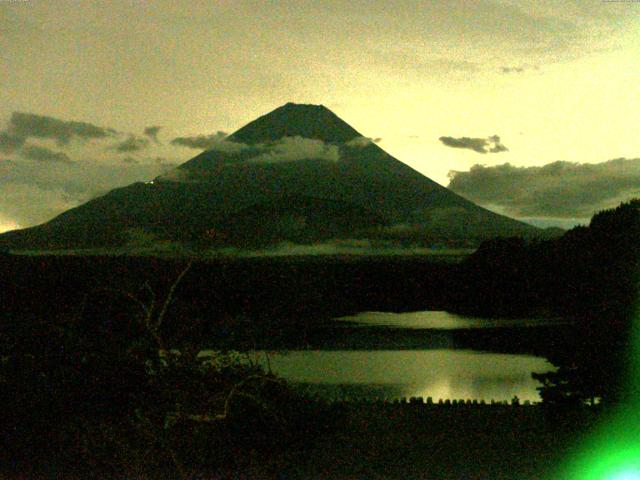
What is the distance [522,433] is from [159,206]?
212 feet

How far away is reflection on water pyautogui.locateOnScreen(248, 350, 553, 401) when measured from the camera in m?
16.8

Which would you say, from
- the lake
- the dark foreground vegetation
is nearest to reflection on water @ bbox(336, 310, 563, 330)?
the lake

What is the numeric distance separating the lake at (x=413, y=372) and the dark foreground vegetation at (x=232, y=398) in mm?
4149

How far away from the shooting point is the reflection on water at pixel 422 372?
16.8 meters

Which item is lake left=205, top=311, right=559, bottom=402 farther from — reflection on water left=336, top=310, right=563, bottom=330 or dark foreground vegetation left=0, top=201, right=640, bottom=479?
dark foreground vegetation left=0, top=201, right=640, bottom=479

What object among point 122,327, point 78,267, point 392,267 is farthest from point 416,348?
point 122,327

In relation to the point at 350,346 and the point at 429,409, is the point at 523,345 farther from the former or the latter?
the point at 429,409

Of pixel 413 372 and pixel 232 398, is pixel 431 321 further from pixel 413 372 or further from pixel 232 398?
pixel 232 398

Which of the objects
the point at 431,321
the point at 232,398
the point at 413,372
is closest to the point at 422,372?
the point at 413,372

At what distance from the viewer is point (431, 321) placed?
38344mm

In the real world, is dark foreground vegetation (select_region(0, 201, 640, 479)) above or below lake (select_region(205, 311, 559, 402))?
above

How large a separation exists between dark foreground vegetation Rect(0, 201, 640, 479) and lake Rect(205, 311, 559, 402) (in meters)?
4.15

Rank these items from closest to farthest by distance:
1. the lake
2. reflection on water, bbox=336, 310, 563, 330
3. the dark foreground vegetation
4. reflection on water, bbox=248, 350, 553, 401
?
the dark foreground vegetation < the lake < reflection on water, bbox=248, 350, 553, 401 < reflection on water, bbox=336, 310, 563, 330

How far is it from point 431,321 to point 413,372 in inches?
707
